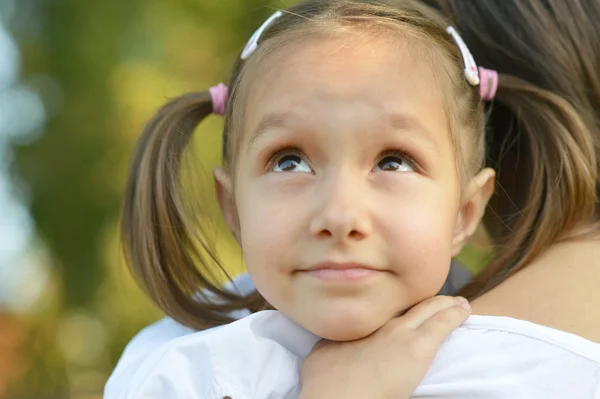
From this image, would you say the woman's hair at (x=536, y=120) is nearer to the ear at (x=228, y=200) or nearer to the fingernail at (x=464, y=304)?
the fingernail at (x=464, y=304)

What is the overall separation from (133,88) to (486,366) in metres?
5.29

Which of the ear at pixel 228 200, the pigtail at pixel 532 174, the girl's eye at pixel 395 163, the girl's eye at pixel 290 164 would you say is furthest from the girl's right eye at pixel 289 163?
the pigtail at pixel 532 174

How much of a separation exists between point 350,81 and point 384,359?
55cm

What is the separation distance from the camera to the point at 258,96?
5.51ft

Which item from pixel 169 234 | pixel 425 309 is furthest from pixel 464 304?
pixel 169 234

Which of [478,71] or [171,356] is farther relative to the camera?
[478,71]

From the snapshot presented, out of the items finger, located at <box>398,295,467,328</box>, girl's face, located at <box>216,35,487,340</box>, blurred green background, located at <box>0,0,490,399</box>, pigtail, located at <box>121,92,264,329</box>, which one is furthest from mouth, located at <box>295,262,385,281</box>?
blurred green background, located at <box>0,0,490,399</box>

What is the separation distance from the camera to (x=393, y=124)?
1.54m

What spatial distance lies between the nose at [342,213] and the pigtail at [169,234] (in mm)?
594

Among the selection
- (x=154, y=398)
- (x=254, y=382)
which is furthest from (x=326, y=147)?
(x=154, y=398)

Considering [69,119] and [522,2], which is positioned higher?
[522,2]

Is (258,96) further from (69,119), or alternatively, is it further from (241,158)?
(69,119)

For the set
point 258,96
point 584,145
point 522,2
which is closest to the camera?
point 258,96

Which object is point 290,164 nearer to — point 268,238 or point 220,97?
point 268,238
